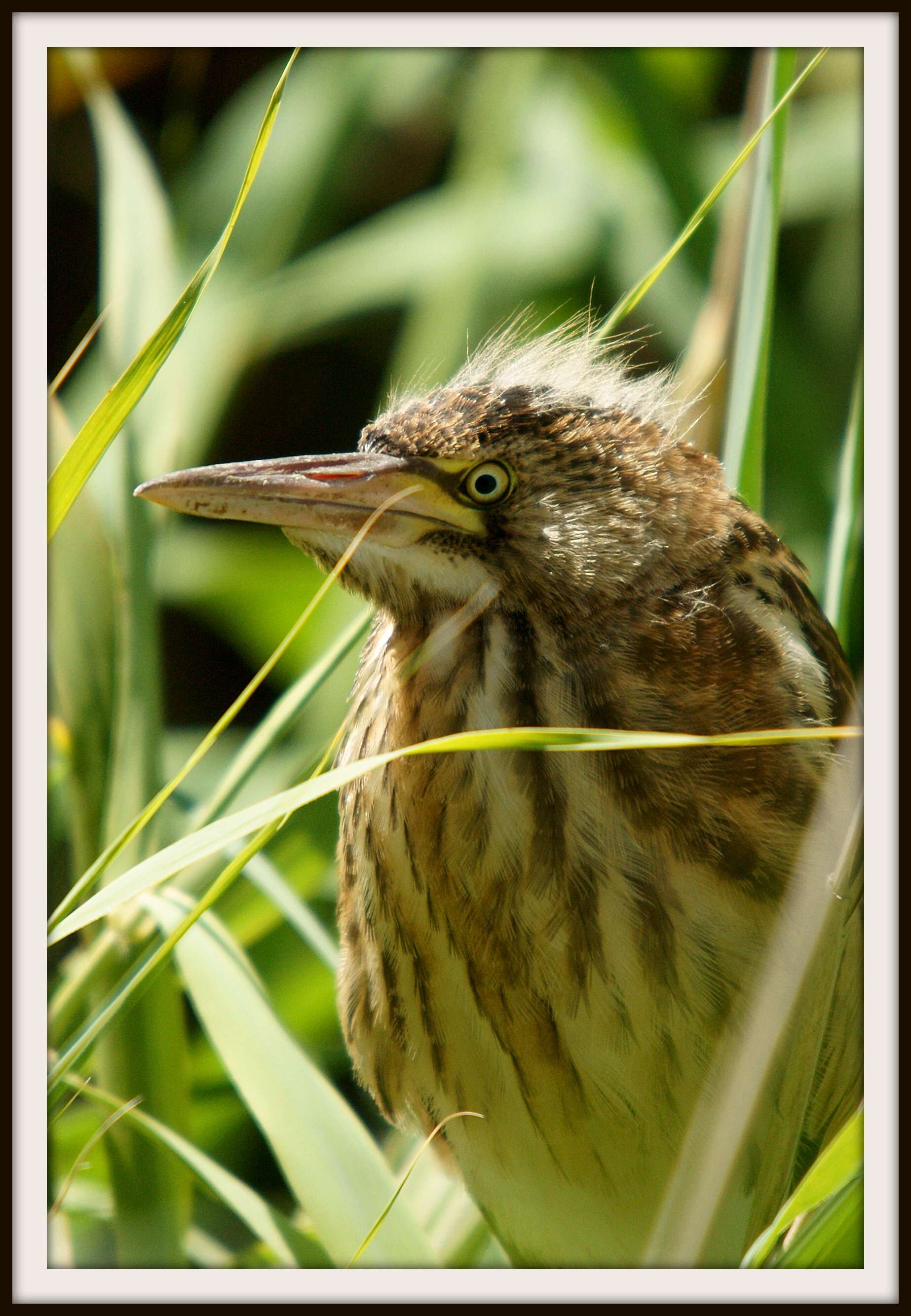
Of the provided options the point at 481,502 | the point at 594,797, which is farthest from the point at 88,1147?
the point at 481,502

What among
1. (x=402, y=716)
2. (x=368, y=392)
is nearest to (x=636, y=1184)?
(x=402, y=716)

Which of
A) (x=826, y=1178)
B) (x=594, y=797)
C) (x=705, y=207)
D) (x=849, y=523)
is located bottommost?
(x=826, y=1178)

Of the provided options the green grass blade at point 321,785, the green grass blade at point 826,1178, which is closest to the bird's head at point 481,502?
the green grass blade at point 321,785

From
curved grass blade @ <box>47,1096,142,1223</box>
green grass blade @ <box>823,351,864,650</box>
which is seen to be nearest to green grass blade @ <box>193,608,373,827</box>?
curved grass blade @ <box>47,1096,142,1223</box>

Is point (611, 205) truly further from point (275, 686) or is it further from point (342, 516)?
point (342, 516)

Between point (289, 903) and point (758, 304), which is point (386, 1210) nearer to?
point (289, 903)

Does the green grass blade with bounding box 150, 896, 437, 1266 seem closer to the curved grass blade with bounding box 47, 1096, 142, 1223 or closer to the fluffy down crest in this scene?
the curved grass blade with bounding box 47, 1096, 142, 1223
